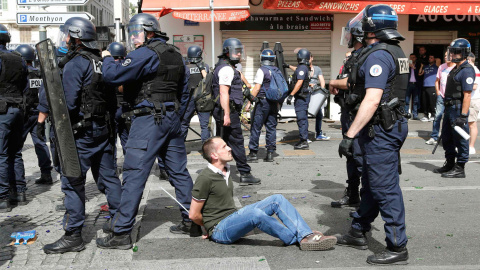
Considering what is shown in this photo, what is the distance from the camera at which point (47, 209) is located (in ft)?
20.1

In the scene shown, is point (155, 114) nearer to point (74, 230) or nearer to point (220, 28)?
point (74, 230)

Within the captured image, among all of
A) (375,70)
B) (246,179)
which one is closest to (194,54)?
(246,179)

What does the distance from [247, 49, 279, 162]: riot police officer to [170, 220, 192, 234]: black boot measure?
371 centimetres

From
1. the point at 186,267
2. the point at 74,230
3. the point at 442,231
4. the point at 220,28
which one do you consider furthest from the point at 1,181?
the point at 220,28

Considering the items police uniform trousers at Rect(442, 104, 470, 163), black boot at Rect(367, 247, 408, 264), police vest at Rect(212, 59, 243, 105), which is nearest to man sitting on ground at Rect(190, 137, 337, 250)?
black boot at Rect(367, 247, 408, 264)

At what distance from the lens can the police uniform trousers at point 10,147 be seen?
616 cm

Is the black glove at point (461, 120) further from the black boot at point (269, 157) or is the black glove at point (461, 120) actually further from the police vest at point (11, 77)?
the police vest at point (11, 77)

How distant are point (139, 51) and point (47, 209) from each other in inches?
101

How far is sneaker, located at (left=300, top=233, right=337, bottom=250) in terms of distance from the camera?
14.6ft

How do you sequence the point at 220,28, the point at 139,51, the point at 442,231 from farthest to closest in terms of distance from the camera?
the point at 220,28, the point at 442,231, the point at 139,51

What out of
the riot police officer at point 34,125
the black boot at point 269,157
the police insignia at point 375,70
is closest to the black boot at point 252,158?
the black boot at point 269,157

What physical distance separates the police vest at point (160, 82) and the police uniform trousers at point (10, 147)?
2195 millimetres

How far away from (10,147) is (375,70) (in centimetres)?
447

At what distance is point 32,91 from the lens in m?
7.42
